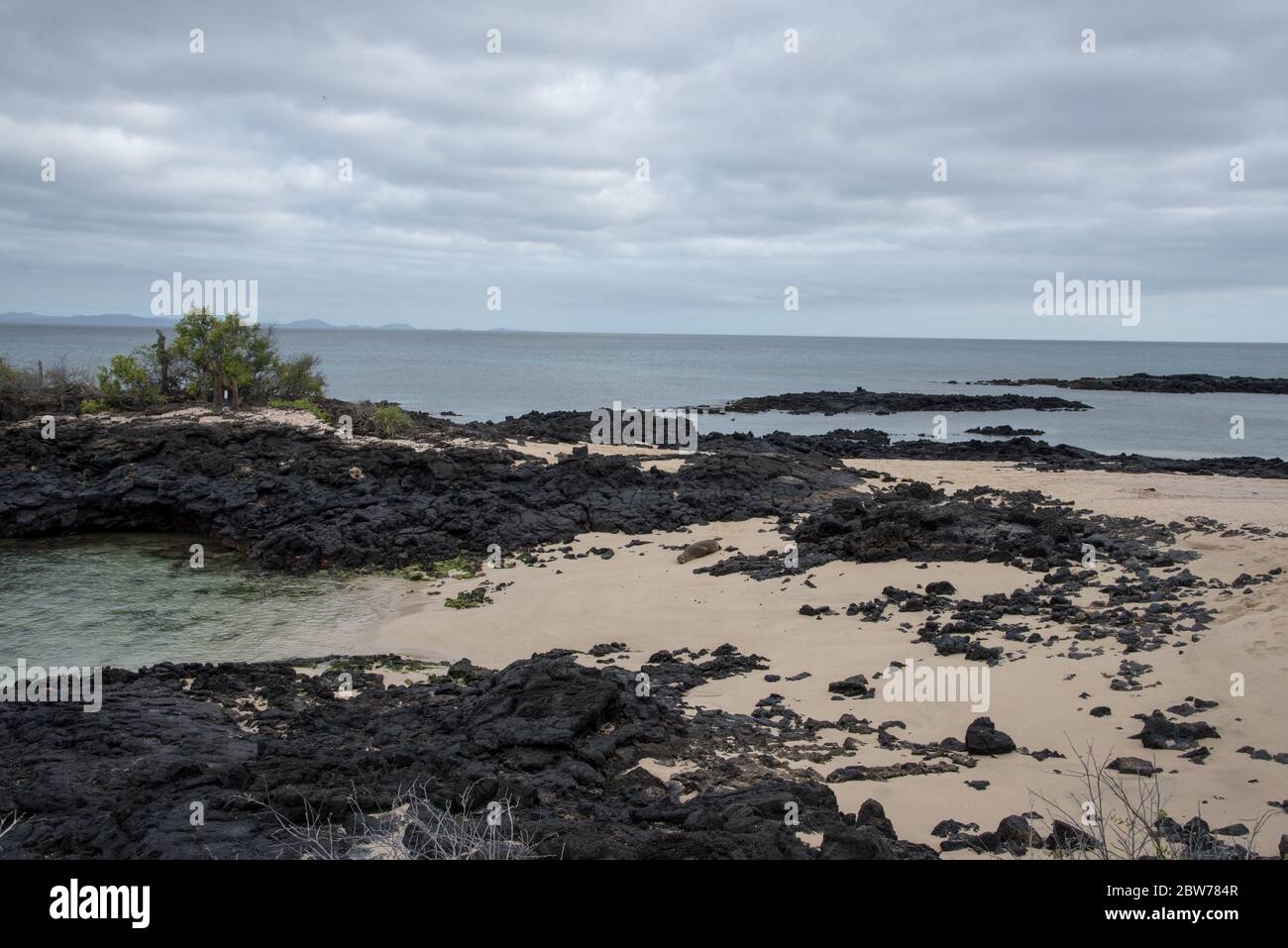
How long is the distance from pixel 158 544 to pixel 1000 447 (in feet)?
94.1

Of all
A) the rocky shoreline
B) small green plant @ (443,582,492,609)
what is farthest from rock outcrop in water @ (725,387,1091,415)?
small green plant @ (443,582,492,609)

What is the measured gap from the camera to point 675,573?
57.1ft

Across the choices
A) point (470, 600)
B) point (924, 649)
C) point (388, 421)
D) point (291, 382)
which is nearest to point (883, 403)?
point (291, 382)

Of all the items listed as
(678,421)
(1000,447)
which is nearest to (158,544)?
(678,421)

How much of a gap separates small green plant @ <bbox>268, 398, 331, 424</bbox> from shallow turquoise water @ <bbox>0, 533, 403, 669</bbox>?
7275mm

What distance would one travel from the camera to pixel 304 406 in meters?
29.0

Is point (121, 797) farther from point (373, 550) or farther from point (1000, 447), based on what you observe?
point (1000, 447)

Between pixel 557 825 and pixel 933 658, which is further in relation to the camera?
pixel 933 658

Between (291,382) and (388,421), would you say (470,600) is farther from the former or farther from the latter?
(291,382)

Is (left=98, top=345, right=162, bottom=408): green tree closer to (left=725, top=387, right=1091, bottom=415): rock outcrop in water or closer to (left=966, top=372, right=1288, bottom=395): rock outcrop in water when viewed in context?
(left=725, top=387, right=1091, bottom=415): rock outcrop in water

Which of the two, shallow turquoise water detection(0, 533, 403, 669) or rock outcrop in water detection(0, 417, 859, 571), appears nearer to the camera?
shallow turquoise water detection(0, 533, 403, 669)

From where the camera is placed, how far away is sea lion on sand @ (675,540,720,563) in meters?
18.2

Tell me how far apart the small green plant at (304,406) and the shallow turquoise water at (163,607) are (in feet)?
23.9

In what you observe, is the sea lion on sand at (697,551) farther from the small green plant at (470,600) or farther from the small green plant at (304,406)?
the small green plant at (304,406)
